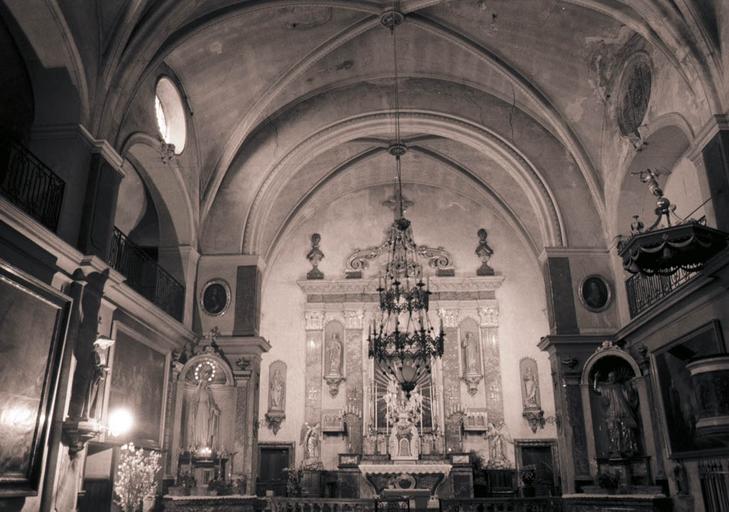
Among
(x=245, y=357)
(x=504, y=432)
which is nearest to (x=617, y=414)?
(x=504, y=432)

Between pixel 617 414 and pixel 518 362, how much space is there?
5667 mm

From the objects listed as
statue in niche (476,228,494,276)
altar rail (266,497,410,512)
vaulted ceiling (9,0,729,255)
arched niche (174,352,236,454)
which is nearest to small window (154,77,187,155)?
vaulted ceiling (9,0,729,255)

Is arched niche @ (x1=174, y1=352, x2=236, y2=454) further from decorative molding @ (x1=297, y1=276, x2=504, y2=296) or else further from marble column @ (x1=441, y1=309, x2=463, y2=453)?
marble column @ (x1=441, y1=309, x2=463, y2=453)

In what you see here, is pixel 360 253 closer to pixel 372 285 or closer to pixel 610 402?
pixel 372 285

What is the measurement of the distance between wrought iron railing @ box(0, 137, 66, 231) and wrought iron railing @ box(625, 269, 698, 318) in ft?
32.2

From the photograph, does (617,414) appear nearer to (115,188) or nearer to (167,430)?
(167,430)

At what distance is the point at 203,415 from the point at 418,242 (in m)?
8.68

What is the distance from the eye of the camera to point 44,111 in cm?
985

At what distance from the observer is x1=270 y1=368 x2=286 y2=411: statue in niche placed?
1780 centimetres

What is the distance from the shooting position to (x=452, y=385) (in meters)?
17.9

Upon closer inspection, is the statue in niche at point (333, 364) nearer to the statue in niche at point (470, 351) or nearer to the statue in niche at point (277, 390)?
the statue in niche at point (277, 390)

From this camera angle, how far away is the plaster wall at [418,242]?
58.2 ft

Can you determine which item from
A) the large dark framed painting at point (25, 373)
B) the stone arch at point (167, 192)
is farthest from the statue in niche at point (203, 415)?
the large dark framed painting at point (25, 373)

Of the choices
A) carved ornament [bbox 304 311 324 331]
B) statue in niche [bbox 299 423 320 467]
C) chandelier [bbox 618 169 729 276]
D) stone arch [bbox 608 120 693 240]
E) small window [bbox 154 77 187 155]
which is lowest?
statue in niche [bbox 299 423 320 467]
